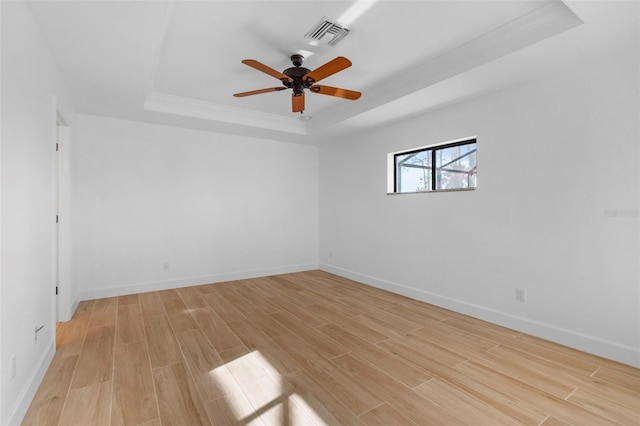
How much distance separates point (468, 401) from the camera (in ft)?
6.08

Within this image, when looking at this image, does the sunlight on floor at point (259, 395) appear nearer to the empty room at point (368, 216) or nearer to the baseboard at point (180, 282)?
the empty room at point (368, 216)

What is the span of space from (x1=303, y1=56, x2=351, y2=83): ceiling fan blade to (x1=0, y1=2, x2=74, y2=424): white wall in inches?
74.4

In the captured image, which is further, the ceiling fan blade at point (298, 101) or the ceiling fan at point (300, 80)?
the ceiling fan blade at point (298, 101)

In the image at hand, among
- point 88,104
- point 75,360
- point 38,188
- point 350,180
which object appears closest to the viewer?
point 38,188

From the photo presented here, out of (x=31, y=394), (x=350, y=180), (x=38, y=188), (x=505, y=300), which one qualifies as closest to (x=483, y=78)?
(x=505, y=300)

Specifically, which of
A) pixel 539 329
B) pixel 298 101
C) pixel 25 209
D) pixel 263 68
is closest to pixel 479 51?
pixel 298 101

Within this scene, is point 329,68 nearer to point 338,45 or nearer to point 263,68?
point 338,45

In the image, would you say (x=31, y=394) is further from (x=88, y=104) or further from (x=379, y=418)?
(x=88, y=104)

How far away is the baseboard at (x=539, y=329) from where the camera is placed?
7.66 feet

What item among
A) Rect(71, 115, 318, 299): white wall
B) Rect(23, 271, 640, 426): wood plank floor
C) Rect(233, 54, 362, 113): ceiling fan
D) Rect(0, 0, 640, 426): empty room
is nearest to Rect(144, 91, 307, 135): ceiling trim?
Rect(0, 0, 640, 426): empty room

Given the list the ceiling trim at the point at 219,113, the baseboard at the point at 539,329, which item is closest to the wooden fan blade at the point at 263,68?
the ceiling trim at the point at 219,113

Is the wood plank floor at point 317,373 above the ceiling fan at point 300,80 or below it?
below

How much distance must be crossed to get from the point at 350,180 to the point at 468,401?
12.3 feet

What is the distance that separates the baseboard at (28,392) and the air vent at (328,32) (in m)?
3.09
